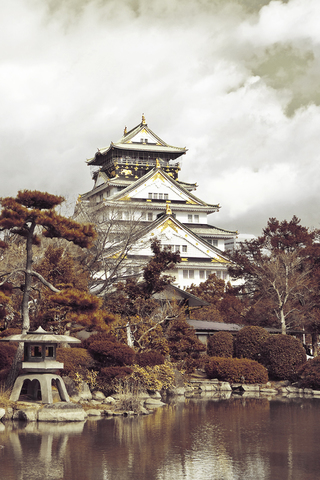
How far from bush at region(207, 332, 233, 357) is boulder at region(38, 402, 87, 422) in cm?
1437

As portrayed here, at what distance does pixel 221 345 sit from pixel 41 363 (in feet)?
46.2

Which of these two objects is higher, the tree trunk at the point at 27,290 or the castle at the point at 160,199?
the castle at the point at 160,199

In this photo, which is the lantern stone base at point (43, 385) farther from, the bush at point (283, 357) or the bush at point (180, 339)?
the bush at point (283, 357)


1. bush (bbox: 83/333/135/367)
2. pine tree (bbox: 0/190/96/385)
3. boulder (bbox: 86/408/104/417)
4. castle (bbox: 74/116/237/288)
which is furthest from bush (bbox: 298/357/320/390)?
castle (bbox: 74/116/237/288)

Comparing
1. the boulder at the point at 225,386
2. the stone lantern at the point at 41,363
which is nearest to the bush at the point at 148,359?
the stone lantern at the point at 41,363

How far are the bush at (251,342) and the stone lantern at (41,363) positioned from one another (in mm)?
13658

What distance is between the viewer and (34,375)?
17000 millimetres

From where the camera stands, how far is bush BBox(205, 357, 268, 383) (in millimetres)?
27172

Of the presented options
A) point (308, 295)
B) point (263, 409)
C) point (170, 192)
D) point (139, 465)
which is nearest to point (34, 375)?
point (139, 465)

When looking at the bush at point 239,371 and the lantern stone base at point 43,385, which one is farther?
the bush at point 239,371

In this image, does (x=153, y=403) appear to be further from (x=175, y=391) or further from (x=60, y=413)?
(x=60, y=413)

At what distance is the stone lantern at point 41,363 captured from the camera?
55.3 ft

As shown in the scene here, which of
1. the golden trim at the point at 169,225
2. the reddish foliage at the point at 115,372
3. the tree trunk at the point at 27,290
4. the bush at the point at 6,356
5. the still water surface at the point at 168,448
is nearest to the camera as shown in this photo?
the still water surface at the point at 168,448

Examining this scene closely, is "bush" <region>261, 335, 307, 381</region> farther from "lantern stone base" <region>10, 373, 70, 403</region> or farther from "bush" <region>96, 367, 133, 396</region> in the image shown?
"lantern stone base" <region>10, 373, 70, 403</region>
